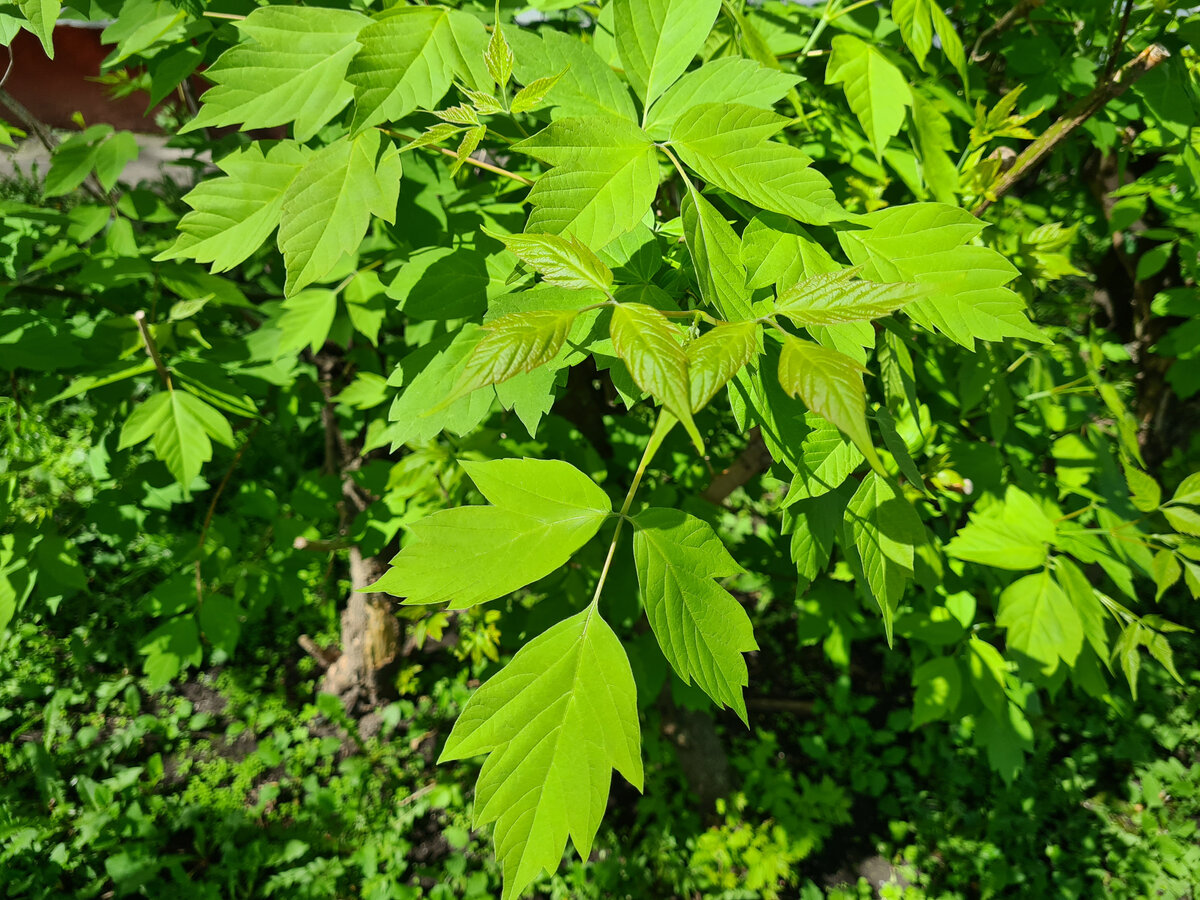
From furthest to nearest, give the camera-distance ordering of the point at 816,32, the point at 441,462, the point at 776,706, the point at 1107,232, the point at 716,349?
the point at 776,706 < the point at 1107,232 < the point at 441,462 < the point at 816,32 < the point at 716,349

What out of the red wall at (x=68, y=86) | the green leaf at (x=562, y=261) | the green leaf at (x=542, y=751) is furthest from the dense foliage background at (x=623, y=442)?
the red wall at (x=68, y=86)

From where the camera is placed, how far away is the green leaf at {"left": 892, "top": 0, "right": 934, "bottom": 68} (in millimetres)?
1045

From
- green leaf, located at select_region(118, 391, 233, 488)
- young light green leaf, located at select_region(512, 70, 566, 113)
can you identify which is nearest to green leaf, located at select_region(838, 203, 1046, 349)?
young light green leaf, located at select_region(512, 70, 566, 113)

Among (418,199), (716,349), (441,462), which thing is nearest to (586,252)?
(716,349)

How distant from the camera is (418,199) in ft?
4.18

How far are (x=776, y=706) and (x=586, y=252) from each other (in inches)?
124

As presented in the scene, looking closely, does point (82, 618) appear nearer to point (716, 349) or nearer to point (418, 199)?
point (418, 199)

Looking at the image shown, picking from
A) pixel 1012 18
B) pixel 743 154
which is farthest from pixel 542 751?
pixel 1012 18

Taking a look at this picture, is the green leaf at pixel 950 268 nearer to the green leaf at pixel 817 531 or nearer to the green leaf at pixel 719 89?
the green leaf at pixel 719 89

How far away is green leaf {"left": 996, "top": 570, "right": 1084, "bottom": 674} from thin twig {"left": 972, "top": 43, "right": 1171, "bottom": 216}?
2.67ft

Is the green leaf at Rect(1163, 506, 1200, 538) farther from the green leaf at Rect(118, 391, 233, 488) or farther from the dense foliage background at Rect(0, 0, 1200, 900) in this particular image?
the green leaf at Rect(118, 391, 233, 488)

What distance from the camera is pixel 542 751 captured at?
28.8 inches

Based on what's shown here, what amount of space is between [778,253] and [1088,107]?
0.72 meters

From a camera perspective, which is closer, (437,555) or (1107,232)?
(437,555)
